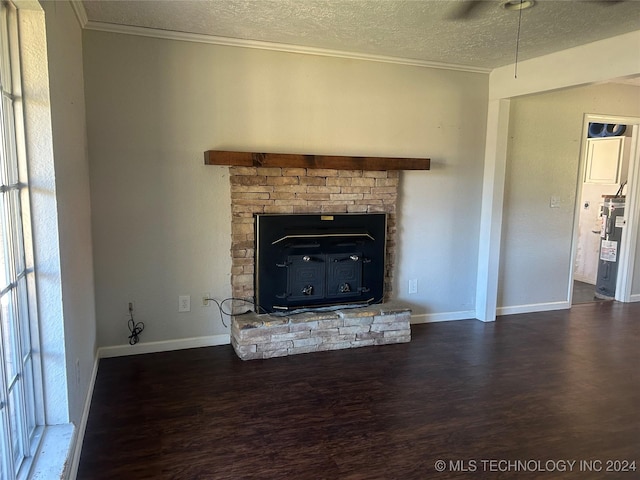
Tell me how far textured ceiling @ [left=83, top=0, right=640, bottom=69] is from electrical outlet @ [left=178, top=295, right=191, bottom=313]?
1.89 meters

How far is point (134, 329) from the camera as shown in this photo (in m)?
3.40

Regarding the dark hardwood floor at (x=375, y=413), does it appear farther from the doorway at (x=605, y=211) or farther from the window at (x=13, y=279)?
the doorway at (x=605, y=211)

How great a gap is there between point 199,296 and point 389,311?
149cm

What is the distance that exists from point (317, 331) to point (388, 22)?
2180 millimetres

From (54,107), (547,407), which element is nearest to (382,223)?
(547,407)

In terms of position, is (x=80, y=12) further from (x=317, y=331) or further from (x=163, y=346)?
(x=317, y=331)

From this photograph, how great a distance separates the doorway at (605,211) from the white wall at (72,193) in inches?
177

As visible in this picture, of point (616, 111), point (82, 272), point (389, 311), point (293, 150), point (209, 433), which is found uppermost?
point (616, 111)

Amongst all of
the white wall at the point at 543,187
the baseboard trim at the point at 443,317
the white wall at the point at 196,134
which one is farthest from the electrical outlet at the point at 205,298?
the white wall at the point at 543,187

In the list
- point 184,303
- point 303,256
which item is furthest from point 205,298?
point 303,256

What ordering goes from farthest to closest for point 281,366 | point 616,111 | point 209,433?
point 616,111 → point 281,366 → point 209,433

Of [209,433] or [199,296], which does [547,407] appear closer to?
[209,433]

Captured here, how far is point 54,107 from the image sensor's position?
1849 mm

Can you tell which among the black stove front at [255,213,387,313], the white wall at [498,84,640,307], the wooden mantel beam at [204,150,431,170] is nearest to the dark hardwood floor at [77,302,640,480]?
the black stove front at [255,213,387,313]
